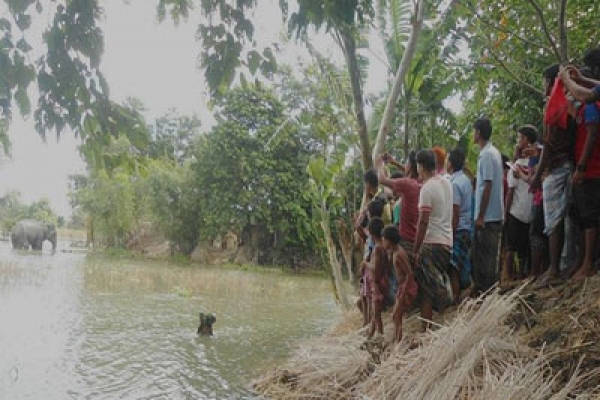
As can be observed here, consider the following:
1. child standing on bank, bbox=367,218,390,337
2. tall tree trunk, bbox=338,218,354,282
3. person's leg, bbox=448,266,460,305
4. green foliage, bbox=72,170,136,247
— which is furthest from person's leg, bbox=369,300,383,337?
green foliage, bbox=72,170,136,247

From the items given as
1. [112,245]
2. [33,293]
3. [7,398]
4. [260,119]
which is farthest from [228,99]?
[7,398]

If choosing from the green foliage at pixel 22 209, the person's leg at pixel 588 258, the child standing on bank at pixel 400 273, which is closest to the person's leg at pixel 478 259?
the child standing on bank at pixel 400 273

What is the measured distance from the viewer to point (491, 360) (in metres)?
3.35

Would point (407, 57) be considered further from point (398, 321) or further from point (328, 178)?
point (398, 321)

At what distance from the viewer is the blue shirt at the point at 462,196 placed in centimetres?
481

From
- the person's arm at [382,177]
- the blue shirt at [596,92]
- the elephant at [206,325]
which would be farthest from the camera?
the elephant at [206,325]

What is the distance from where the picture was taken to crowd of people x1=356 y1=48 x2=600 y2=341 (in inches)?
137

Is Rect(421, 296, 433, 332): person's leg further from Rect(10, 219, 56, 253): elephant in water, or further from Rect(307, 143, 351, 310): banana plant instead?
Rect(10, 219, 56, 253): elephant in water

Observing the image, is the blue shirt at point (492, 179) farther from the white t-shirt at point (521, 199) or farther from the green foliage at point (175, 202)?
the green foliage at point (175, 202)

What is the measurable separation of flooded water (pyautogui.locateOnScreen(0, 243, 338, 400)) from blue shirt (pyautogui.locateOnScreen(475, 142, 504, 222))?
269 cm

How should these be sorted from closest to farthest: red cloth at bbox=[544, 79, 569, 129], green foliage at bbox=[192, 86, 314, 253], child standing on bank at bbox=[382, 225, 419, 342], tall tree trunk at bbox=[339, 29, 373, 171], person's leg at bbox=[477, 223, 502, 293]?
red cloth at bbox=[544, 79, 569, 129]
child standing on bank at bbox=[382, 225, 419, 342]
person's leg at bbox=[477, 223, 502, 293]
tall tree trunk at bbox=[339, 29, 373, 171]
green foliage at bbox=[192, 86, 314, 253]

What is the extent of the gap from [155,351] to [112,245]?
26.5m

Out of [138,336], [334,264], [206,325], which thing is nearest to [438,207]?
[334,264]

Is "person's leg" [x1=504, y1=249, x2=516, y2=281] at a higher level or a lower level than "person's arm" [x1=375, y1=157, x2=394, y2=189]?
lower
